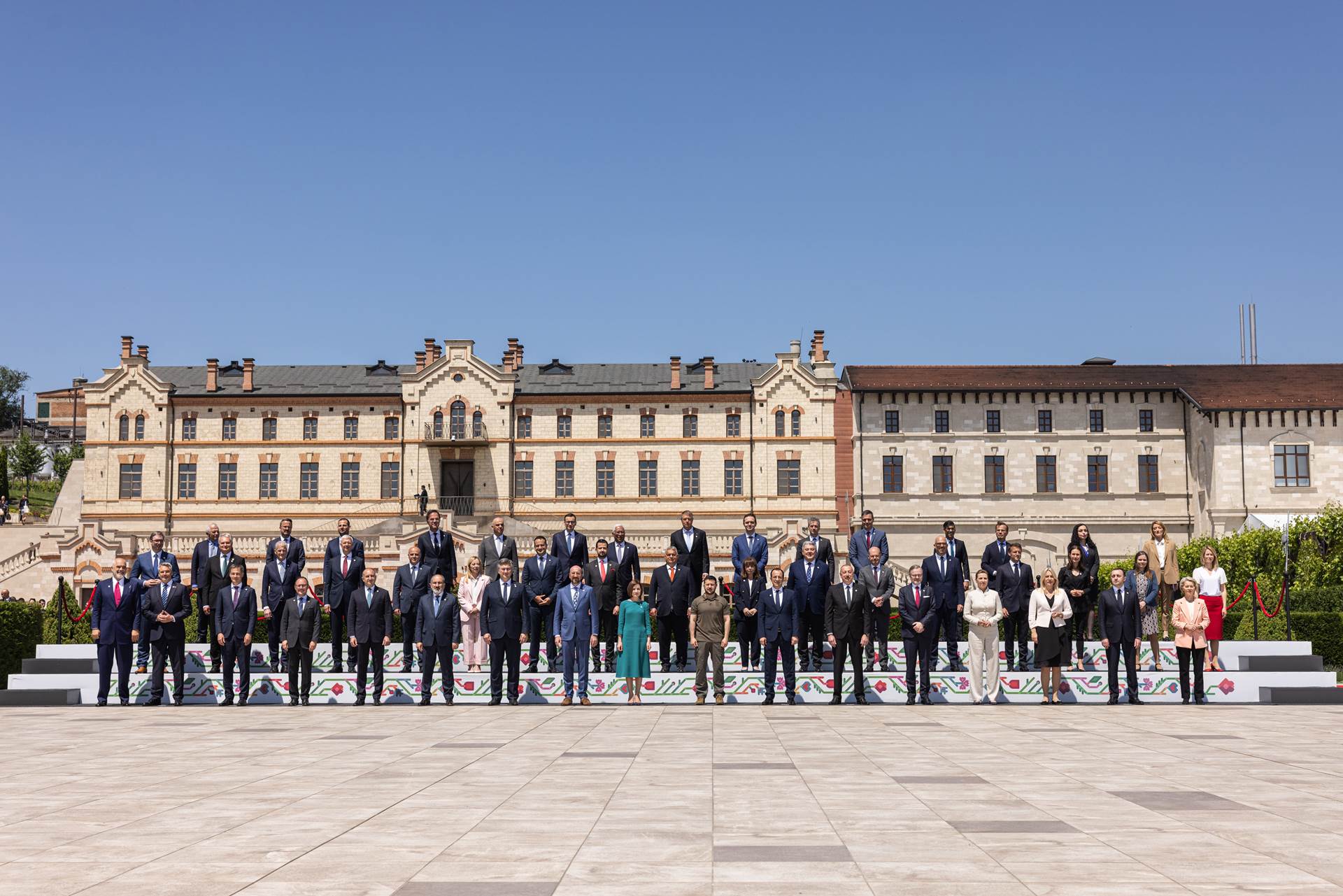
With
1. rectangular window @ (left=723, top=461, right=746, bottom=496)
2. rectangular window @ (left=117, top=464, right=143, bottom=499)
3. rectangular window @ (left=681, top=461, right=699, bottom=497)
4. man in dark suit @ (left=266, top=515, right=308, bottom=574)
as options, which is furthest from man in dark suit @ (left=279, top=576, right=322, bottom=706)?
rectangular window @ (left=117, top=464, right=143, bottom=499)

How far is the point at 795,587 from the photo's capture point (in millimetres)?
18469

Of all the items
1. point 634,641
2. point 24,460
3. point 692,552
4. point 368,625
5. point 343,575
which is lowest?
point 634,641

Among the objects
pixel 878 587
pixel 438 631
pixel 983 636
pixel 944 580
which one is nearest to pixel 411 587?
pixel 438 631

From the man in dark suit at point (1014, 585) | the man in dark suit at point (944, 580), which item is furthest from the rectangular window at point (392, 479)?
the man in dark suit at point (1014, 585)

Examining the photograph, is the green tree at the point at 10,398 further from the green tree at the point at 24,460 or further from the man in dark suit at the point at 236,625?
the man in dark suit at the point at 236,625

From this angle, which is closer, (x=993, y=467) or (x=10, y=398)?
(x=993, y=467)

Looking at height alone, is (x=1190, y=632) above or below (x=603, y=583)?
below

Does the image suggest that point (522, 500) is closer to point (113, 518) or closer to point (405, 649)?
point (113, 518)

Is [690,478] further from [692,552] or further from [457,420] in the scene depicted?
[692,552]

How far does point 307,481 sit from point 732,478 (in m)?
21.6

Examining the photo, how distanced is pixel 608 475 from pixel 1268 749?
164 ft

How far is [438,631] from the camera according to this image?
1748cm

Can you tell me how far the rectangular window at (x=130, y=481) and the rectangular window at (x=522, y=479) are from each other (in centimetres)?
1907

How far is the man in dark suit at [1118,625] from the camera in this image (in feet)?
56.2
